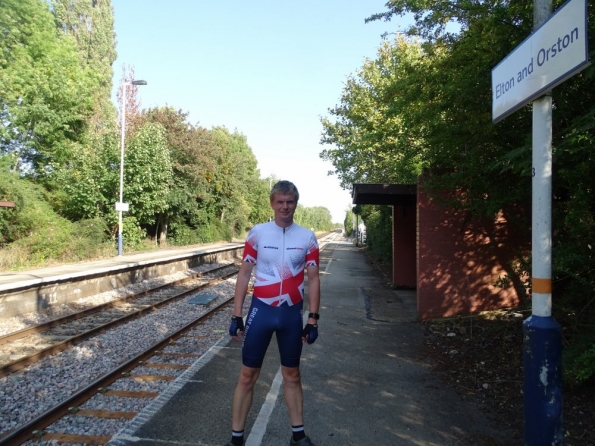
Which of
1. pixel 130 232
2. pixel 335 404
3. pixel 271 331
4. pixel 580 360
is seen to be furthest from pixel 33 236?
pixel 580 360

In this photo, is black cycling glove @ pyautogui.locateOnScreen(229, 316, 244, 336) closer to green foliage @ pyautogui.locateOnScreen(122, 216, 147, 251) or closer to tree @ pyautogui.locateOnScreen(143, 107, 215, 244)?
green foliage @ pyautogui.locateOnScreen(122, 216, 147, 251)

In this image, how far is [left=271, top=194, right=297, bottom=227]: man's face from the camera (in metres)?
3.26

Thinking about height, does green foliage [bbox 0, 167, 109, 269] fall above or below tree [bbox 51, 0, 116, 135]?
below

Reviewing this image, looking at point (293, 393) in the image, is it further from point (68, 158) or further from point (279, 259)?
point (68, 158)

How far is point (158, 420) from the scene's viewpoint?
385cm

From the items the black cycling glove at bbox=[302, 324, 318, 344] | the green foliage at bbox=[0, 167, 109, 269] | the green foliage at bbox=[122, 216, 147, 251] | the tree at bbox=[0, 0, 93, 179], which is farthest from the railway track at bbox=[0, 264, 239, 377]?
the tree at bbox=[0, 0, 93, 179]

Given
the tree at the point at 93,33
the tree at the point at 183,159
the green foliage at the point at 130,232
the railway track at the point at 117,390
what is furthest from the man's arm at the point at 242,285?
the tree at the point at 93,33

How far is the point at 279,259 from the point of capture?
3.19m

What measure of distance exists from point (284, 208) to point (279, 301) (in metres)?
0.68

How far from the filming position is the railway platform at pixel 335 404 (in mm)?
3592

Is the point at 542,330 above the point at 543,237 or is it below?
below

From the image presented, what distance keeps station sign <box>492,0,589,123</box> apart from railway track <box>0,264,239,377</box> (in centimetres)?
637

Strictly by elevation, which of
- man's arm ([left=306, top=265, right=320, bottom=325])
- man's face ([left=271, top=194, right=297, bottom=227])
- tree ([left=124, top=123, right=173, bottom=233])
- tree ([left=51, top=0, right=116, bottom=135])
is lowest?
man's arm ([left=306, top=265, right=320, bottom=325])

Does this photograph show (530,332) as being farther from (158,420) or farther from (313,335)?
(158,420)
